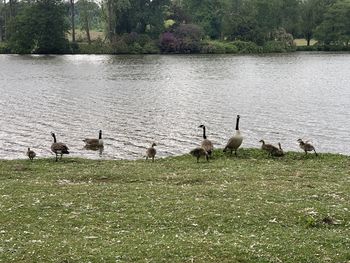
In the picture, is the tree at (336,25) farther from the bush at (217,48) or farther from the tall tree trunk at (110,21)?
the tall tree trunk at (110,21)

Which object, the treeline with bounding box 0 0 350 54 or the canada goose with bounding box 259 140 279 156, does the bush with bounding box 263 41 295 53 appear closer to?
the treeline with bounding box 0 0 350 54

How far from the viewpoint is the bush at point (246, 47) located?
16712 cm

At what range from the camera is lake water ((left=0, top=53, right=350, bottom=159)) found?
42.7 meters

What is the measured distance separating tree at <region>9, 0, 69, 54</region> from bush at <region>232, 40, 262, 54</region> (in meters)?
58.9

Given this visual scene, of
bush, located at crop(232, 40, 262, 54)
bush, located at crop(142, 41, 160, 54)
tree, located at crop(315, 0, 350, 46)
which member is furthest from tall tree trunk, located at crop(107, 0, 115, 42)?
tree, located at crop(315, 0, 350, 46)

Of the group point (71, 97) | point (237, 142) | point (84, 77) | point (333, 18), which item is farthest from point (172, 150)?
point (333, 18)

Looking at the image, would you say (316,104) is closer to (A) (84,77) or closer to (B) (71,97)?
(B) (71,97)

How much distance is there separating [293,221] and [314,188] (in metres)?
5.42

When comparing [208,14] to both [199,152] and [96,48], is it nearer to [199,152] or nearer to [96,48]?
[96,48]

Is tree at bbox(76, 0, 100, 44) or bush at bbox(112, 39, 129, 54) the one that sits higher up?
tree at bbox(76, 0, 100, 44)

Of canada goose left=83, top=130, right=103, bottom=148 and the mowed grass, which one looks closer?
the mowed grass

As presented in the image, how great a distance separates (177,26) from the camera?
17500cm

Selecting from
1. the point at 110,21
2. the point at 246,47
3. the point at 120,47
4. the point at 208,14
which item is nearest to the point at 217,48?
the point at 246,47

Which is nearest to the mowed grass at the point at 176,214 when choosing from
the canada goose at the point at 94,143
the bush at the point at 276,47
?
the canada goose at the point at 94,143
